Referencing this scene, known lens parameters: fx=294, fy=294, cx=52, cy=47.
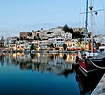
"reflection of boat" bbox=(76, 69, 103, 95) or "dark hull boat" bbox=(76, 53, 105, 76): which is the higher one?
"dark hull boat" bbox=(76, 53, 105, 76)

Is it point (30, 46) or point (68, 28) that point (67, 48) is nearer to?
point (30, 46)

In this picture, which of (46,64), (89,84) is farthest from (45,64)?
(89,84)

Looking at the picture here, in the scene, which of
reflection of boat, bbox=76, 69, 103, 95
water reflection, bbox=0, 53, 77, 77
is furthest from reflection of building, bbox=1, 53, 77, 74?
reflection of boat, bbox=76, 69, 103, 95

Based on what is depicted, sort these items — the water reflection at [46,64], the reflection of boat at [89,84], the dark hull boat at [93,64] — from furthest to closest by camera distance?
1. the water reflection at [46,64]
2. the dark hull boat at [93,64]
3. the reflection of boat at [89,84]

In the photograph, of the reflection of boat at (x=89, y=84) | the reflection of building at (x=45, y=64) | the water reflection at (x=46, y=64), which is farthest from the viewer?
the reflection of building at (x=45, y=64)

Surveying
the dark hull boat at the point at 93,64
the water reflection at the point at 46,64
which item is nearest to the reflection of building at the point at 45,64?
the water reflection at the point at 46,64

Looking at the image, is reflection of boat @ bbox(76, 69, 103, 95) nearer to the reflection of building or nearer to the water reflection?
the water reflection

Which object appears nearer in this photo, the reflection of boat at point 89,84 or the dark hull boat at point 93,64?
the reflection of boat at point 89,84

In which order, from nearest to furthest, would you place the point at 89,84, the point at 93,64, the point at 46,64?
the point at 89,84 < the point at 93,64 < the point at 46,64

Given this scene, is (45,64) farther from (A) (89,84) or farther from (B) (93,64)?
(A) (89,84)

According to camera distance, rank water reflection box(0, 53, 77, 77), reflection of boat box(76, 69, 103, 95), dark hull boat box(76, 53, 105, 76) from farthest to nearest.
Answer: water reflection box(0, 53, 77, 77)
dark hull boat box(76, 53, 105, 76)
reflection of boat box(76, 69, 103, 95)

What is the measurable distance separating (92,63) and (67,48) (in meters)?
114

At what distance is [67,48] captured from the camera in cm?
14025

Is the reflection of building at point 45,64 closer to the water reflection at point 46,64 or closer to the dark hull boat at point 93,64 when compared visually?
the water reflection at point 46,64
